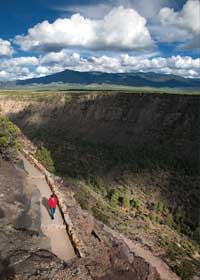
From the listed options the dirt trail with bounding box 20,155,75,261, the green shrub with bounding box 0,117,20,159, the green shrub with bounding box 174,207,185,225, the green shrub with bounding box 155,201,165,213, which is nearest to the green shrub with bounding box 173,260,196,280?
the dirt trail with bounding box 20,155,75,261

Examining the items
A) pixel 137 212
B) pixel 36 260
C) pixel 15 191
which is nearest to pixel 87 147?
pixel 137 212

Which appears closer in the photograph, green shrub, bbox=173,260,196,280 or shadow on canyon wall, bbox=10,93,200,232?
green shrub, bbox=173,260,196,280

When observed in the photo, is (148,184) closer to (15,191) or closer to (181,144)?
(181,144)

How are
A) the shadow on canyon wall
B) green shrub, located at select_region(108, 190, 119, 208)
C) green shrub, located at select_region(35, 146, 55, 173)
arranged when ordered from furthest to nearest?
the shadow on canyon wall
green shrub, located at select_region(35, 146, 55, 173)
green shrub, located at select_region(108, 190, 119, 208)

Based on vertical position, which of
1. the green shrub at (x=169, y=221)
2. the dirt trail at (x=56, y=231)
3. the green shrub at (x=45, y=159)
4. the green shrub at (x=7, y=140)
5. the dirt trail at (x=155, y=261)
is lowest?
the green shrub at (x=169, y=221)

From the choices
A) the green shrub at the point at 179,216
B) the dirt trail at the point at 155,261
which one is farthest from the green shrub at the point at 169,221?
the dirt trail at the point at 155,261

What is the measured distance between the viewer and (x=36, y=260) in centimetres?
1132

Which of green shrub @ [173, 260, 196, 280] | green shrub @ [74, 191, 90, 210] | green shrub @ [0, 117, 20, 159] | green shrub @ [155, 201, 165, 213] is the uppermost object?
green shrub @ [0, 117, 20, 159]

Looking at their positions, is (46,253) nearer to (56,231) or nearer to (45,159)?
(56,231)

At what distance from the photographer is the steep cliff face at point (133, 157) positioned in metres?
28.2

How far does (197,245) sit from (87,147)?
28920 millimetres

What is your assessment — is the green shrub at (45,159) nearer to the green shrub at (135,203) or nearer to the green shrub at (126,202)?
the green shrub at (126,202)

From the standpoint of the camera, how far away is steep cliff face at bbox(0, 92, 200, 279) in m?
28.2

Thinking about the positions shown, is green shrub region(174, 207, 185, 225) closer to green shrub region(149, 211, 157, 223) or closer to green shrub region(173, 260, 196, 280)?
green shrub region(149, 211, 157, 223)
